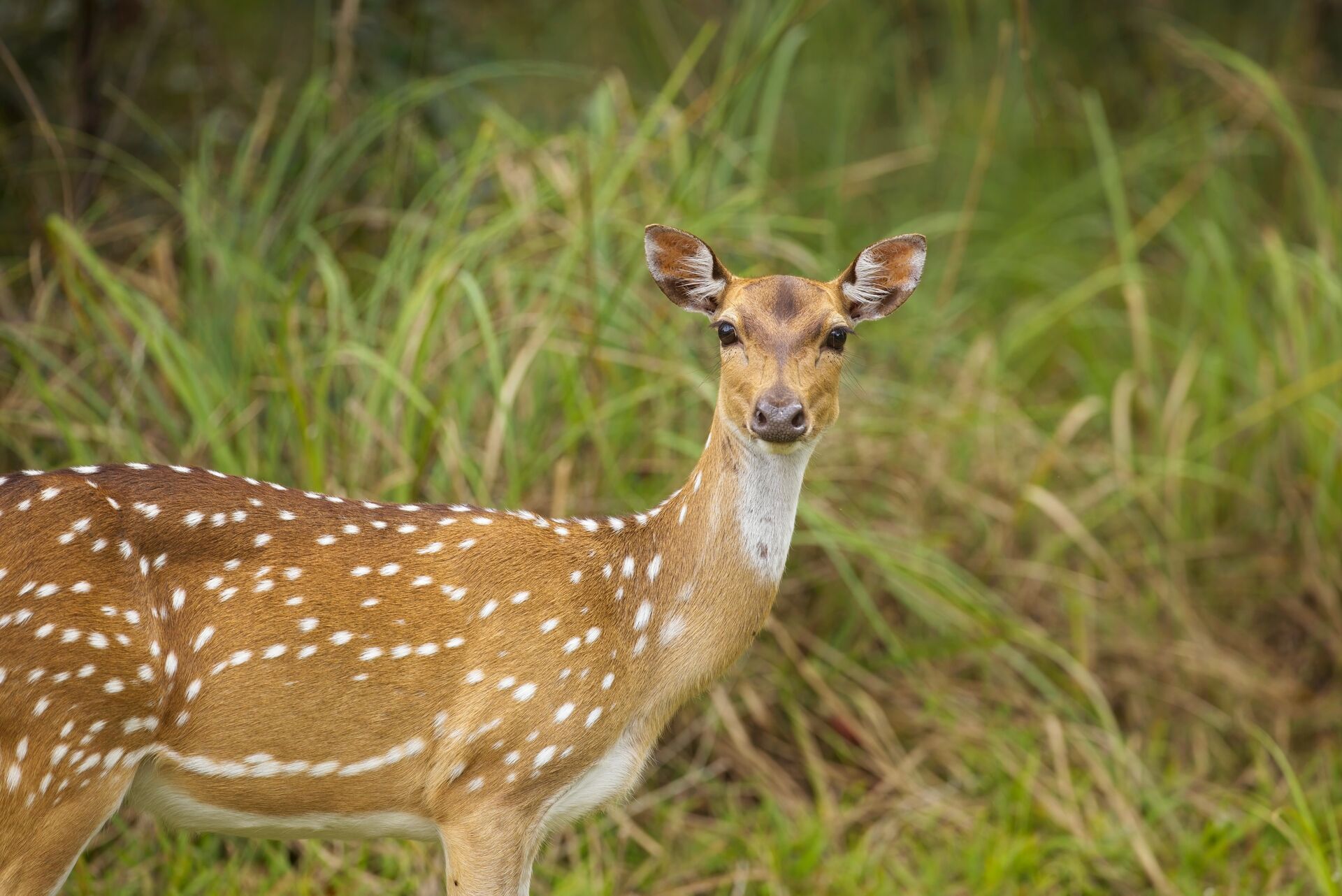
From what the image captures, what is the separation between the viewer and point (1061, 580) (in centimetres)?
594

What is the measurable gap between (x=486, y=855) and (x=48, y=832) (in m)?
0.93

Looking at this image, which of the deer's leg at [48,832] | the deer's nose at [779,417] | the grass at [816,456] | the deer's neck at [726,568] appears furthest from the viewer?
the grass at [816,456]

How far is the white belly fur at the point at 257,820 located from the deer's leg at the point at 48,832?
0.17 meters

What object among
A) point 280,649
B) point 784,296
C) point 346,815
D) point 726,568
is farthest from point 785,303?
point 346,815

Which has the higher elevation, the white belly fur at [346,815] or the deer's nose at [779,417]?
the deer's nose at [779,417]

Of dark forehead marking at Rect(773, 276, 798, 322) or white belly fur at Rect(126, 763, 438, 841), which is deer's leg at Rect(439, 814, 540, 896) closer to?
white belly fur at Rect(126, 763, 438, 841)

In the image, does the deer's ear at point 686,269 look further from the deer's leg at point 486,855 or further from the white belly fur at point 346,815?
the deer's leg at point 486,855

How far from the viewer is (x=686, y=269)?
3.74 meters

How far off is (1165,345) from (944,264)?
4.33 feet

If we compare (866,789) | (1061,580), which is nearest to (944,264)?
(1061,580)

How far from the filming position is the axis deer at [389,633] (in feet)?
10.3

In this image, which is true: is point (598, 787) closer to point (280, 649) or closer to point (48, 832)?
point (280, 649)

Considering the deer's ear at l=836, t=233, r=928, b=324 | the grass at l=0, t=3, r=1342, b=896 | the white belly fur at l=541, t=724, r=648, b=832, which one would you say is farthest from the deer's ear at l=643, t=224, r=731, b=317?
the grass at l=0, t=3, r=1342, b=896

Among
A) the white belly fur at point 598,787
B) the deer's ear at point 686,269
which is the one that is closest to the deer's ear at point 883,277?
the deer's ear at point 686,269
